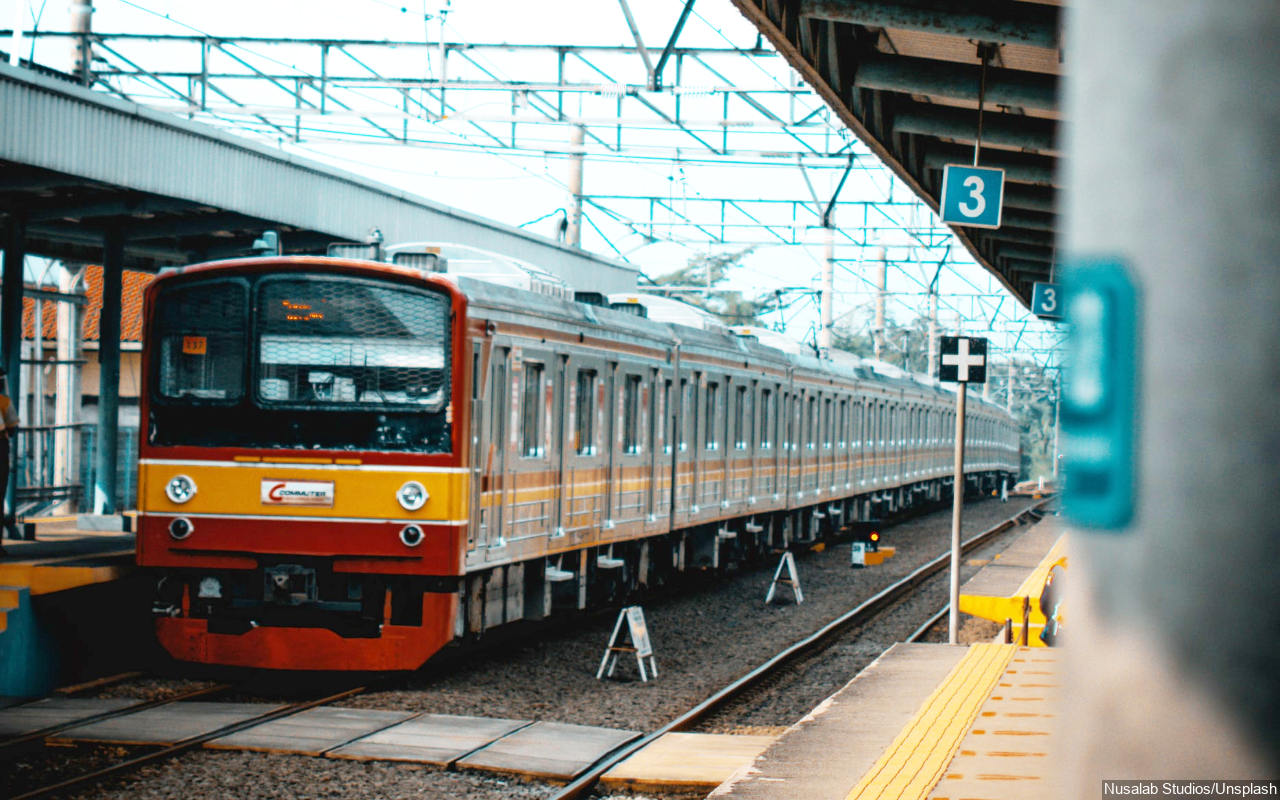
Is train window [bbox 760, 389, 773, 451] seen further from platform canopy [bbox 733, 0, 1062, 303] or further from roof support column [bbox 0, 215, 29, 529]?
roof support column [bbox 0, 215, 29, 529]

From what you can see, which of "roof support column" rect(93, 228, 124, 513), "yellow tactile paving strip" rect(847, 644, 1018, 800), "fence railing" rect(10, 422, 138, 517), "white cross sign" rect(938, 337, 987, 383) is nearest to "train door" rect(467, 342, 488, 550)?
"yellow tactile paving strip" rect(847, 644, 1018, 800)

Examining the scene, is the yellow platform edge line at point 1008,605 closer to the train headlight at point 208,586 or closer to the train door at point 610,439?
the train door at point 610,439

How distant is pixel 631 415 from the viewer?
1360 centimetres

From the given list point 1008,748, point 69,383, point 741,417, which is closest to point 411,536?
point 1008,748

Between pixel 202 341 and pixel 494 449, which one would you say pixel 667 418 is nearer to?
pixel 494 449

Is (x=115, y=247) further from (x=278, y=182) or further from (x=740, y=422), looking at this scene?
(x=740, y=422)

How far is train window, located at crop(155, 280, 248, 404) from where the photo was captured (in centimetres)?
Result: 963

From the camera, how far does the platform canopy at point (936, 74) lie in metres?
9.08

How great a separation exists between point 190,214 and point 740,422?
7.01 meters

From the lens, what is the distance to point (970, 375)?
1179 cm

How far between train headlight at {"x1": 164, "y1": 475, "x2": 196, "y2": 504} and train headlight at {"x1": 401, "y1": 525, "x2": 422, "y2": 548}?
1.43 meters

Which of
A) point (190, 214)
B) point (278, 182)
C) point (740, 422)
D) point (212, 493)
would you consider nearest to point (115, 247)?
point (190, 214)

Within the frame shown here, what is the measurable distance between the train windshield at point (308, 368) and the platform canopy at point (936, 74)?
9.97 ft

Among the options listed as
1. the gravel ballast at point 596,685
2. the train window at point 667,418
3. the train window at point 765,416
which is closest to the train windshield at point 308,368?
the gravel ballast at point 596,685
